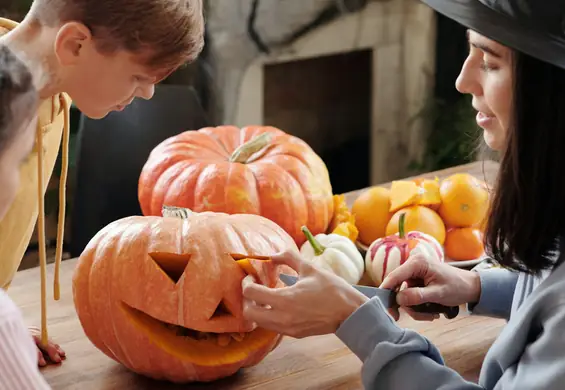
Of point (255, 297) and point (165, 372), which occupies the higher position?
point (255, 297)

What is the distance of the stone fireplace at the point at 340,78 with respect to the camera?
289cm

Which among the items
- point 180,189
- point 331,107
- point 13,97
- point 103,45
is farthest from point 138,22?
point 331,107

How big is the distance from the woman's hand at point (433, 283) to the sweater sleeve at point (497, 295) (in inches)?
0.5

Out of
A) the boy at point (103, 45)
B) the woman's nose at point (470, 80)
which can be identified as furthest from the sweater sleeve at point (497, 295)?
the boy at point (103, 45)

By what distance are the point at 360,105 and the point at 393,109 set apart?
0.55ft

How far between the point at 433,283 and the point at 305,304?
28 centimetres

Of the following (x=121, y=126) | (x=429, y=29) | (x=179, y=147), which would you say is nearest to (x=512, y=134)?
(x=179, y=147)

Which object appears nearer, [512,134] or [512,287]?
[512,134]

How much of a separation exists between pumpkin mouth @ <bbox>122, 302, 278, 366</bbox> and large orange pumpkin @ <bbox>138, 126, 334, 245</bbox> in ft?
1.21

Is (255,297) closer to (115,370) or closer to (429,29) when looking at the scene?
(115,370)

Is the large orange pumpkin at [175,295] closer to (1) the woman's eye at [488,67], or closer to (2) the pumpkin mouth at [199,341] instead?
(2) the pumpkin mouth at [199,341]

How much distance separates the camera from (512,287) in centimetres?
121

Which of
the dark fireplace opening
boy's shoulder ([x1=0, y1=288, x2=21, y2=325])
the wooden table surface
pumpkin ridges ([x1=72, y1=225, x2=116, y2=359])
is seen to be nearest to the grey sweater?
the wooden table surface

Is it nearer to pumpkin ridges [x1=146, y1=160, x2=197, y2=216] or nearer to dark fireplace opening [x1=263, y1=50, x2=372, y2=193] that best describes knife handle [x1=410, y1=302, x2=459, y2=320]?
pumpkin ridges [x1=146, y1=160, x2=197, y2=216]
